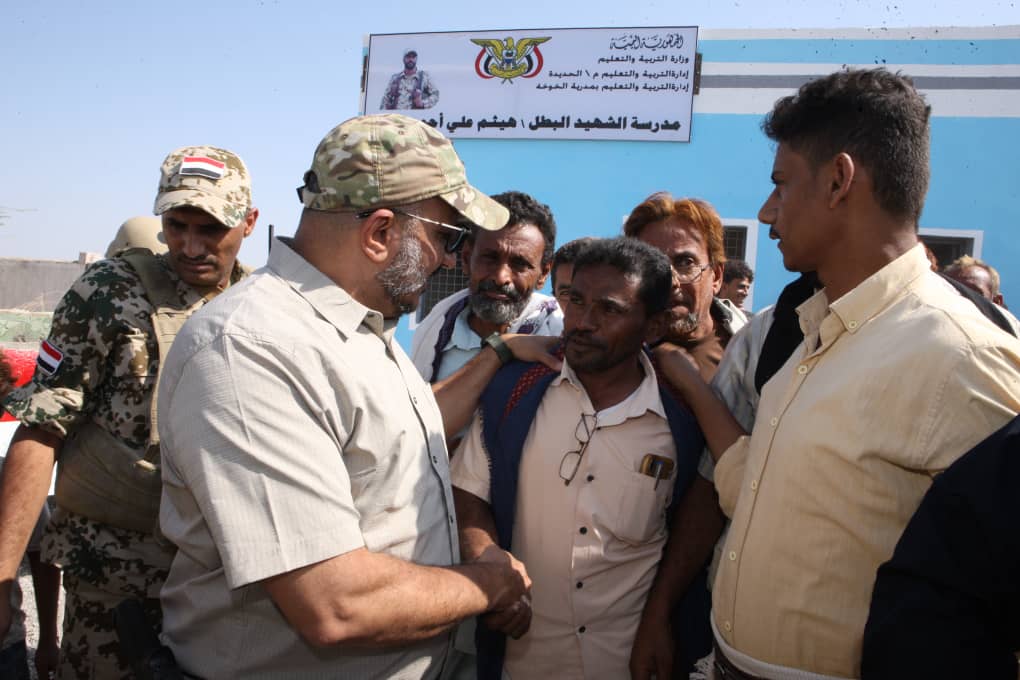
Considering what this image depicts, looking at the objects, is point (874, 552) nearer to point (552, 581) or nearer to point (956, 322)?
point (956, 322)

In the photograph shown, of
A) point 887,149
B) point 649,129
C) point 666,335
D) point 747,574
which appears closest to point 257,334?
point 747,574

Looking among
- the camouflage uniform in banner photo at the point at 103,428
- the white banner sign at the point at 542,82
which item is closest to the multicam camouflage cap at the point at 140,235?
the camouflage uniform in banner photo at the point at 103,428

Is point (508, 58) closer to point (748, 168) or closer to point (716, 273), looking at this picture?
point (748, 168)

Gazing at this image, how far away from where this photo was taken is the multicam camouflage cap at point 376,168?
1.65 m

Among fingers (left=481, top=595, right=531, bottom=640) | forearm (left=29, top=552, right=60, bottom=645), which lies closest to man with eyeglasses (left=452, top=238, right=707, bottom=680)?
fingers (left=481, top=595, right=531, bottom=640)

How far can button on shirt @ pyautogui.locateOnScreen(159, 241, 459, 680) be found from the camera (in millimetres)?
1348

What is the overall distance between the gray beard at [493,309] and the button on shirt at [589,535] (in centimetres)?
104

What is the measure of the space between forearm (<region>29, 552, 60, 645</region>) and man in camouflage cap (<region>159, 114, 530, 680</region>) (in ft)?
5.33

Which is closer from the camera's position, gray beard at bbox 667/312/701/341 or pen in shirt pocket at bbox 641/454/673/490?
pen in shirt pocket at bbox 641/454/673/490

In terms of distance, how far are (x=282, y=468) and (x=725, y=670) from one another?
111 cm

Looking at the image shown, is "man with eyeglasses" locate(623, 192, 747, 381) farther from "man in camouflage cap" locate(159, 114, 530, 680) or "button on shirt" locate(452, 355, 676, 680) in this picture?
"man in camouflage cap" locate(159, 114, 530, 680)

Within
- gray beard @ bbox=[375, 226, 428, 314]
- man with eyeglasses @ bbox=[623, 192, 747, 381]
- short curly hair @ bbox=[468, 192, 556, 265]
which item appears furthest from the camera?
short curly hair @ bbox=[468, 192, 556, 265]

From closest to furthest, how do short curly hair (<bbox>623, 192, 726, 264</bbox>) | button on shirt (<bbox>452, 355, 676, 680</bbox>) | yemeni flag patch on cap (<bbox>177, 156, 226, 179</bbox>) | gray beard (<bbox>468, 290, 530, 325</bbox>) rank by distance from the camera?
button on shirt (<bbox>452, 355, 676, 680</bbox>), yemeni flag patch on cap (<bbox>177, 156, 226, 179</bbox>), short curly hair (<bbox>623, 192, 726, 264</bbox>), gray beard (<bbox>468, 290, 530, 325</bbox>)

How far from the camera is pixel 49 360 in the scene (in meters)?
2.27
